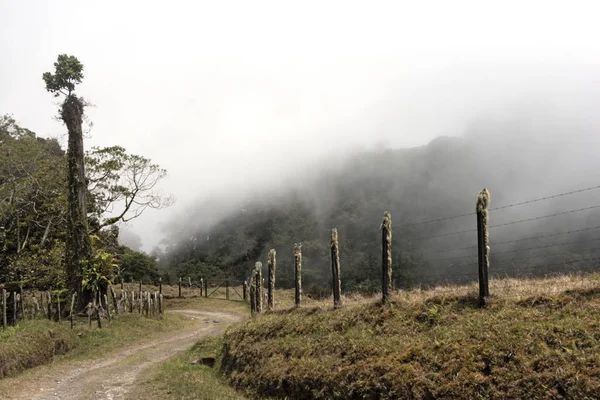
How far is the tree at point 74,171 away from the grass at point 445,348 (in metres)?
15.4

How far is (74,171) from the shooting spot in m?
24.2

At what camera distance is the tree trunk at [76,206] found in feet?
75.0

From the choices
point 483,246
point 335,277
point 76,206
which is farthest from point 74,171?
point 483,246

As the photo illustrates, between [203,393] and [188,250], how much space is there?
75.9 metres

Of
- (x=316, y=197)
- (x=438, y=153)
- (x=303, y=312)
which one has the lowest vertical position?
(x=303, y=312)

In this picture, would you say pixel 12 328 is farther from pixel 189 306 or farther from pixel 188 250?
pixel 188 250

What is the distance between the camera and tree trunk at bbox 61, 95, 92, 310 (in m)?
22.9

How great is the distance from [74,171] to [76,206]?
220 centimetres

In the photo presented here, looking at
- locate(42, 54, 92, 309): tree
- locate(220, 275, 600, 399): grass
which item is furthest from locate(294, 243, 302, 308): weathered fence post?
locate(42, 54, 92, 309): tree

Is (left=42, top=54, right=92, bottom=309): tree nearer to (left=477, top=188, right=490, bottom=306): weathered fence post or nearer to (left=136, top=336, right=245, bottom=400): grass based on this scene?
(left=136, top=336, right=245, bottom=400): grass

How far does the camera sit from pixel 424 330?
941cm

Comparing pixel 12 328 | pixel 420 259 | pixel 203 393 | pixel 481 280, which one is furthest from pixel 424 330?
pixel 420 259

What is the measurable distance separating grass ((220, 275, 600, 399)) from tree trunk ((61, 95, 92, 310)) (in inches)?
→ 588

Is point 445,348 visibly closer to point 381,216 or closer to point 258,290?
point 258,290
